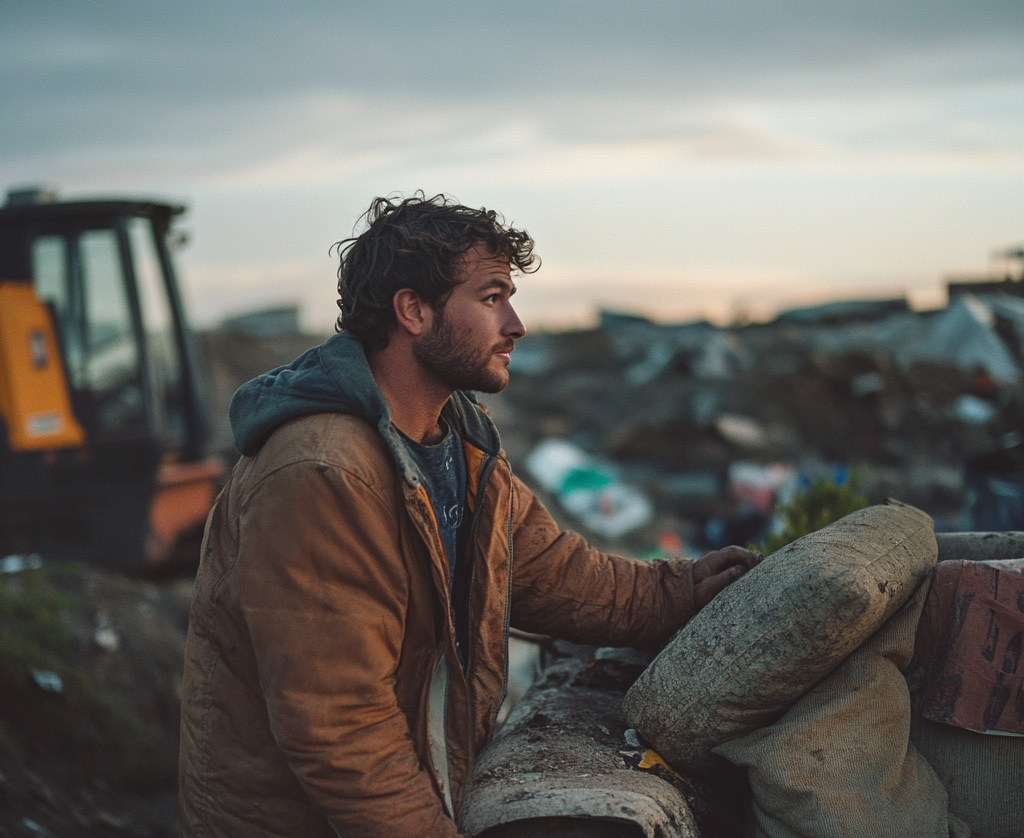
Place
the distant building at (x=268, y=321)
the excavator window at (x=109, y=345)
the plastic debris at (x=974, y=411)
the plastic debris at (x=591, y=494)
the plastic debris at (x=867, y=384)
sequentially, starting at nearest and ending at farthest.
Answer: the excavator window at (x=109, y=345)
the plastic debris at (x=591, y=494)
the plastic debris at (x=974, y=411)
the plastic debris at (x=867, y=384)
the distant building at (x=268, y=321)

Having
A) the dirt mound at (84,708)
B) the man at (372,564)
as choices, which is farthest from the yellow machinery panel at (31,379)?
the man at (372,564)

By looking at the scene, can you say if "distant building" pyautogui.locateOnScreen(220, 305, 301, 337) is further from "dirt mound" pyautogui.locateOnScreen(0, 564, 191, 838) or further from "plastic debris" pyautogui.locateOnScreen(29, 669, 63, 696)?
"plastic debris" pyautogui.locateOnScreen(29, 669, 63, 696)

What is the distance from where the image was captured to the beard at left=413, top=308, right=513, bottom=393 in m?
2.04

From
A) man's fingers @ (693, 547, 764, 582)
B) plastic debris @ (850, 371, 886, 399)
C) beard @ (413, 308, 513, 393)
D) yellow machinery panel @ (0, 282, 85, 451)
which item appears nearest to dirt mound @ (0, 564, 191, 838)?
yellow machinery panel @ (0, 282, 85, 451)

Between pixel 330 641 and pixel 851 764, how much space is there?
43.7 inches

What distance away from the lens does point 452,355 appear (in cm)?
204

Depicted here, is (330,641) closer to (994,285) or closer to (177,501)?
(177,501)

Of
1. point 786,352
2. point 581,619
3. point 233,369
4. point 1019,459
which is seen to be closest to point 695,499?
point 1019,459

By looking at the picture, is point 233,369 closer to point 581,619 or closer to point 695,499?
point 695,499

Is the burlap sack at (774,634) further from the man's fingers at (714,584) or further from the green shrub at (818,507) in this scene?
the green shrub at (818,507)

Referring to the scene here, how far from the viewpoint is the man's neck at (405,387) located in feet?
6.79

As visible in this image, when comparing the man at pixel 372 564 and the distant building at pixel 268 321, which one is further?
the distant building at pixel 268 321

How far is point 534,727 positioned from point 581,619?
0.35 meters

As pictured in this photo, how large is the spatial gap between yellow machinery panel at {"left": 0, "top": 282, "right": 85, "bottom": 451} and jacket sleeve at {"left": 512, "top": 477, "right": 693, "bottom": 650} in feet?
16.6
